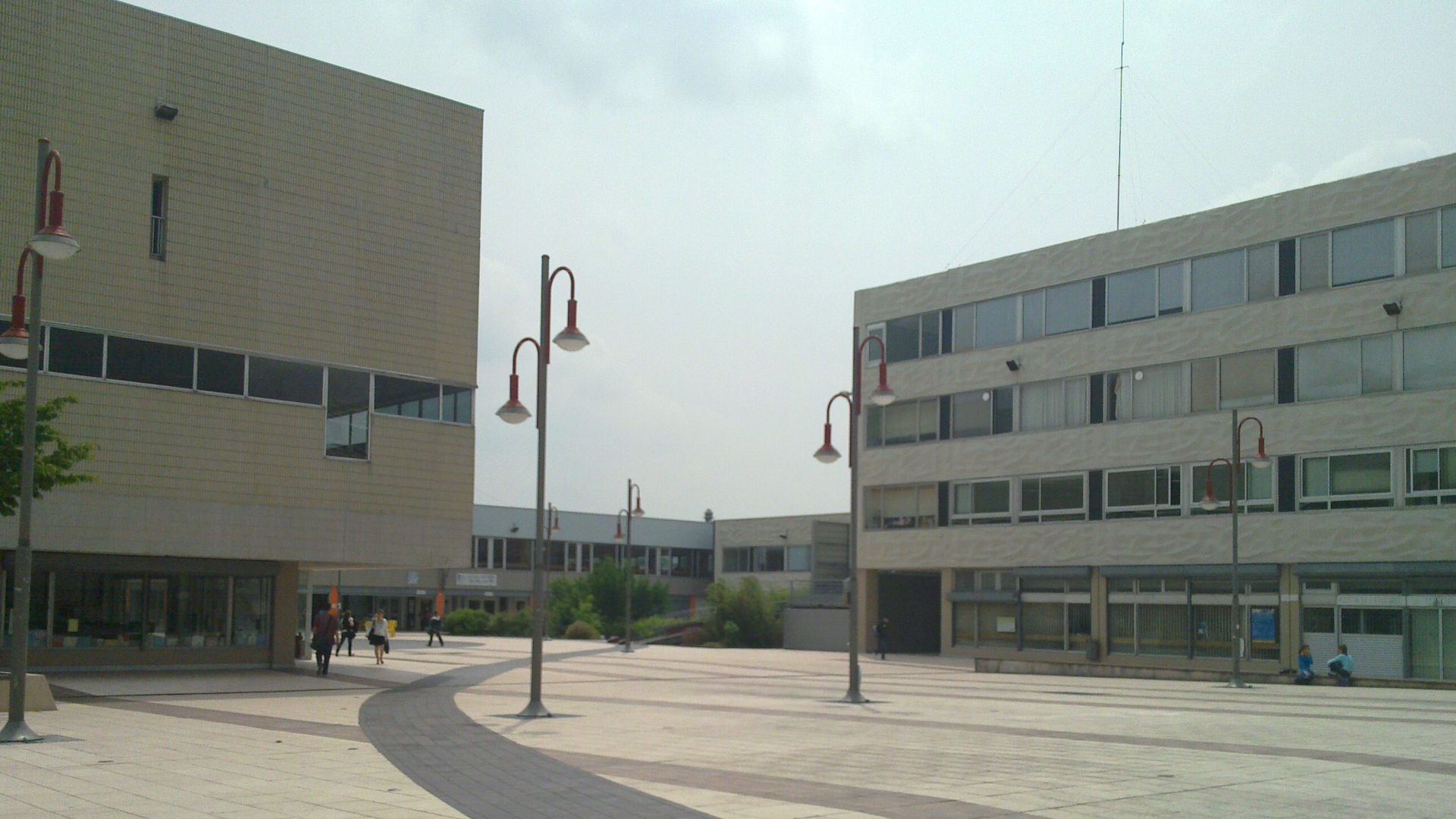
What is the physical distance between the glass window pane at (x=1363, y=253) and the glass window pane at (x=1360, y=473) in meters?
5.57

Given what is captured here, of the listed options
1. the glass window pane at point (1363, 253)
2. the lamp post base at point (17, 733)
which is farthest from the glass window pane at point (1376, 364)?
the lamp post base at point (17, 733)

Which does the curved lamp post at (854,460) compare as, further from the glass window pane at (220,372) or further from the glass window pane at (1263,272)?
Answer: the glass window pane at (1263,272)

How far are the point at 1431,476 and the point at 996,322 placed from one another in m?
18.2

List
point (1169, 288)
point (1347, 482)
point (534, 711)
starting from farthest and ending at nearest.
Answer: point (1169, 288), point (1347, 482), point (534, 711)

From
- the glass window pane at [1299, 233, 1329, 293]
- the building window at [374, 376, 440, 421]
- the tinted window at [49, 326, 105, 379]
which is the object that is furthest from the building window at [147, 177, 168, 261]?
the glass window pane at [1299, 233, 1329, 293]

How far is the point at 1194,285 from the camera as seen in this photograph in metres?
46.1

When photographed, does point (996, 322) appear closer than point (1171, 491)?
No

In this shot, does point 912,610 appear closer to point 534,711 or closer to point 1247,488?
point 1247,488

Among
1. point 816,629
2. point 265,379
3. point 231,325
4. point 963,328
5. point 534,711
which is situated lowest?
point 816,629

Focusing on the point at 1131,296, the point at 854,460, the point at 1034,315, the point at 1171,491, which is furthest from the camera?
the point at 1034,315

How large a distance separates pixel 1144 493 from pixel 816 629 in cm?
2067

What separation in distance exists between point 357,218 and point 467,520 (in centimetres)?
831

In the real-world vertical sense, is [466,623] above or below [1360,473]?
below

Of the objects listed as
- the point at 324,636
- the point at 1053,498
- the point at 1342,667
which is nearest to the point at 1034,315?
the point at 1053,498
